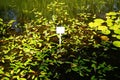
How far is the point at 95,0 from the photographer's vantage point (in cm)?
919

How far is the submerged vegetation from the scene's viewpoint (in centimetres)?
475

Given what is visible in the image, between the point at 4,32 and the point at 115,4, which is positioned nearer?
the point at 4,32

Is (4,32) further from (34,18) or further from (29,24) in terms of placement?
(34,18)

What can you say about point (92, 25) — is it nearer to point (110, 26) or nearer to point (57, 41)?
point (110, 26)

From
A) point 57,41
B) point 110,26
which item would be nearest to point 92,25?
point 110,26

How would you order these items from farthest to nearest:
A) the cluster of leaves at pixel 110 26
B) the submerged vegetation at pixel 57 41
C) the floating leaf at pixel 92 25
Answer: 1. the floating leaf at pixel 92 25
2. the cluster of leaves at pixel 110 26
3. the submerged vegetation at pixel 57 41

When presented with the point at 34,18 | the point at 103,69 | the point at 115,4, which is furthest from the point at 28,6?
the point at 103,69

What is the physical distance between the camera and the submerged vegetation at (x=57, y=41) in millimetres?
4750

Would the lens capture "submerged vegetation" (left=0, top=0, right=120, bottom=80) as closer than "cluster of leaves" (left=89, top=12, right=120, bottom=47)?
Yes

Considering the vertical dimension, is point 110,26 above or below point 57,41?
above

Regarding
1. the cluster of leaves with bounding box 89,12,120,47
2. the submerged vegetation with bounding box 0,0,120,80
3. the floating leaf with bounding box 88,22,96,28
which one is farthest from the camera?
the floating leaf with bounding box 88,22,96,28

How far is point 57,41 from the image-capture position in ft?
19.8

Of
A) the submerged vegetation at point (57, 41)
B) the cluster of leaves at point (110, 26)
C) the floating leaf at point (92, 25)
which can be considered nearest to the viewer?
the submerged vegetation at point (57, 41)

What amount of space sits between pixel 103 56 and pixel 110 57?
17cm
